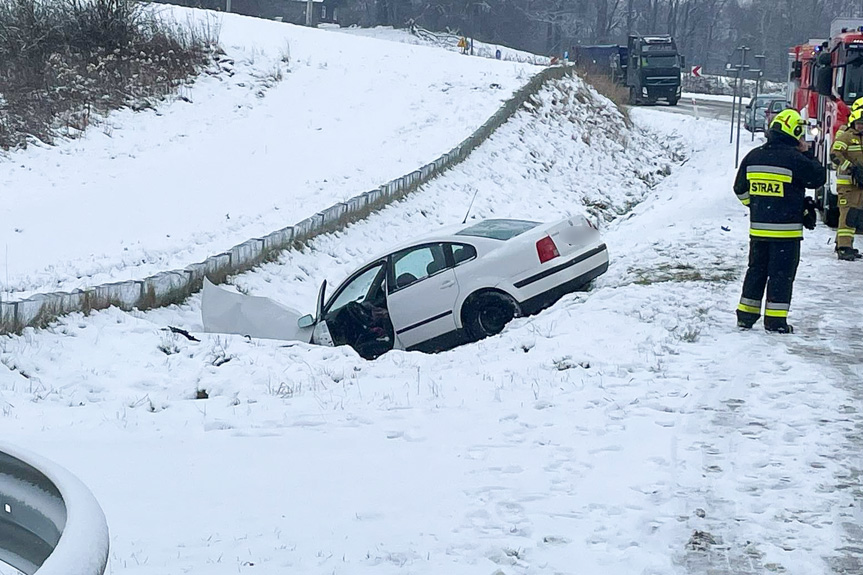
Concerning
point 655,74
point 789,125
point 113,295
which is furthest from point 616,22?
point 789,125

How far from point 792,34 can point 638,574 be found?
325ft

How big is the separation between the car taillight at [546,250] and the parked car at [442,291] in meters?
0.01

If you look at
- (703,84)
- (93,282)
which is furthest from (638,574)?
(703,84)

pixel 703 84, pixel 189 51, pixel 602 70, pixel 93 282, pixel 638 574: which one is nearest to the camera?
pixel 638 574

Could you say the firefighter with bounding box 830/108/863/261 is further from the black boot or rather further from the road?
the road

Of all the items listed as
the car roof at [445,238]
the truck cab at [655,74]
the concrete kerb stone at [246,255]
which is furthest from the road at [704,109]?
the car roof at [445,238]

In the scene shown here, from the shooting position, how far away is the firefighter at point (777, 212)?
9.20 m

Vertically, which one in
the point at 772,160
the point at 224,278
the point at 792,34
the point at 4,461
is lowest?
the point at 224,278

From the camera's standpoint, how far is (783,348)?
8.76 m

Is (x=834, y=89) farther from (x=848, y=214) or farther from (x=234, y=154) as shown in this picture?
(x=234, y=154)

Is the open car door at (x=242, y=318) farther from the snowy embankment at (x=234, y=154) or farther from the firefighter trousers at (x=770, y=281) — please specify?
the firefighter trousers at (x=770, y=281)

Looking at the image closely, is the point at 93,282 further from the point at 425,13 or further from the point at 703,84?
the point at 425,13

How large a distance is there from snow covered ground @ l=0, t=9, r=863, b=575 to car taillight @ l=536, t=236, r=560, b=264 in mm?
504

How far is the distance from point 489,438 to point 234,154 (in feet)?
58.4
